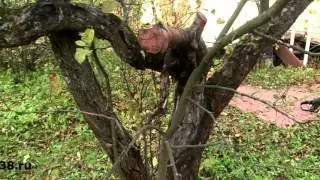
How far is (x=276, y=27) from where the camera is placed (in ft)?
12.6

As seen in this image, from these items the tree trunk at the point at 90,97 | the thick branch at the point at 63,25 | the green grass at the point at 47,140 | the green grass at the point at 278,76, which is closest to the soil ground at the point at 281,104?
the green grass at the point at 278,76

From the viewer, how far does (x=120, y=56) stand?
3.27 meters

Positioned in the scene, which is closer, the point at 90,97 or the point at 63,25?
the point at 63,25

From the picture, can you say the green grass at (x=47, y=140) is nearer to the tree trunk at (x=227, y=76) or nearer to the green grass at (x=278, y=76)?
the tree trunk at (x=227, y=76)

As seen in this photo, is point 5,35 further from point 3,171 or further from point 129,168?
point 3,171

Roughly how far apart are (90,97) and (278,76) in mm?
6467

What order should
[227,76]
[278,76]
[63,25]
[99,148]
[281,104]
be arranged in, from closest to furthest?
[63,25] < [227,76] < [99,148] < [281,104] < [278,76]

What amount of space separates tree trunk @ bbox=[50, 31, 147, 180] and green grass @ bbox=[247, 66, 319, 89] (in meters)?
5.41

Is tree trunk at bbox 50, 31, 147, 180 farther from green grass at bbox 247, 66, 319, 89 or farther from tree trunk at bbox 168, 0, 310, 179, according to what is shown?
green grass at bbox 247, 66, 319, 89

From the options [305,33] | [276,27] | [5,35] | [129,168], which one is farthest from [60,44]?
[305,33]

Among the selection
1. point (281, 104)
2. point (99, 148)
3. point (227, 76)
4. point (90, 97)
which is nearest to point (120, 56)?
point (90, 97)

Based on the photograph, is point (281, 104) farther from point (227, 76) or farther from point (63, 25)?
point (63, 25)

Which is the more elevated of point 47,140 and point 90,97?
point 90,97

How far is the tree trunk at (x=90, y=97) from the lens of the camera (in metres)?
3.23
